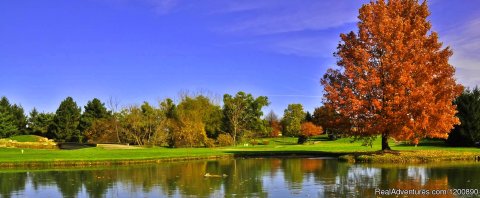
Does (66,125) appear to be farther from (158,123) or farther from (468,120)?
(468,120)

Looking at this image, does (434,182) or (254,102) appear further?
(254,102)

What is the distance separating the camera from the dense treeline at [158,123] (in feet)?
231

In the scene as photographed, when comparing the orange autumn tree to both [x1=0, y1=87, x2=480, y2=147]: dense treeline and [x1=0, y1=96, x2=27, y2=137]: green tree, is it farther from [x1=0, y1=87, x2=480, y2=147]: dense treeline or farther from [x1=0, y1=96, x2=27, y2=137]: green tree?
[x1=0, y1=96, x2=27, y2=137]: green tree

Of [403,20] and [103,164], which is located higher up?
[403,20]

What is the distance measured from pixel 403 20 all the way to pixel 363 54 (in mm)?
4417

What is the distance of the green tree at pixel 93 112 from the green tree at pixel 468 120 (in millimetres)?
66612

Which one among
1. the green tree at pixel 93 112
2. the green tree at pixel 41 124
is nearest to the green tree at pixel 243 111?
the green tree at pixel 93 112

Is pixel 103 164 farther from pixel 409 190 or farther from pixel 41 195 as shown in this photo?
pixel 409 190

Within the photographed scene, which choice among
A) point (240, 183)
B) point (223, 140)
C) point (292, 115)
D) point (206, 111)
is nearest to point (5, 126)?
point (206, 111)

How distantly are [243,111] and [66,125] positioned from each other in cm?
3537

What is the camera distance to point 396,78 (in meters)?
33.8

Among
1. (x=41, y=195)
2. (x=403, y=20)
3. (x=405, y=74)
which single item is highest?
(x=403, y=20)

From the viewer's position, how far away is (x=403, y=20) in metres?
35.6

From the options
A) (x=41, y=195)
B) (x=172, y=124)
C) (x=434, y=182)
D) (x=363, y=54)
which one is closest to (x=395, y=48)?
(x=363, y=54)
